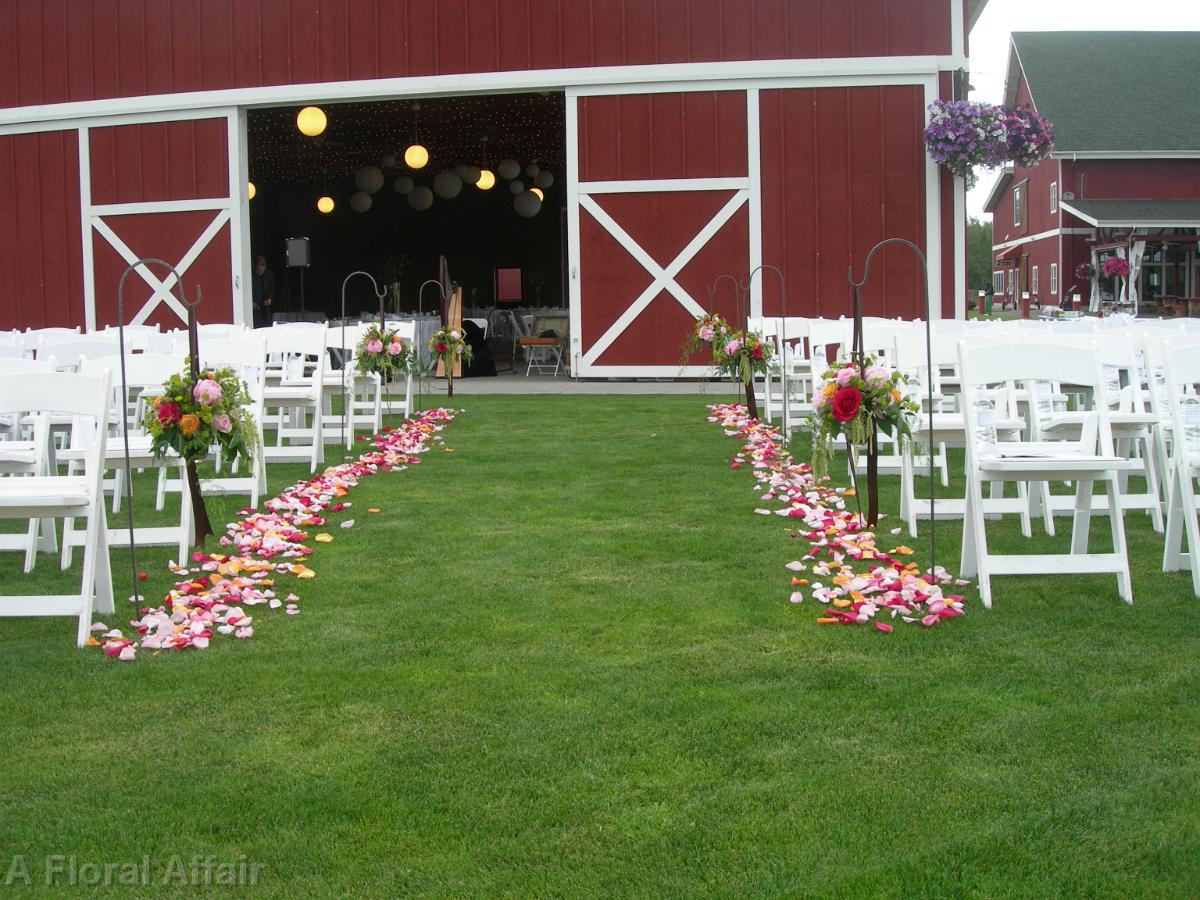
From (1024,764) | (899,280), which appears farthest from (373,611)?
(899,280)

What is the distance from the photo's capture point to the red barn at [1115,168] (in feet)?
107

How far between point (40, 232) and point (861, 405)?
45.1 feet

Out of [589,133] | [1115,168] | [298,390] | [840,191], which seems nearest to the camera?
[298,390]

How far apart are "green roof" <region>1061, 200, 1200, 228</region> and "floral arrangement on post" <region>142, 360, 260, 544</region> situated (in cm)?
2903

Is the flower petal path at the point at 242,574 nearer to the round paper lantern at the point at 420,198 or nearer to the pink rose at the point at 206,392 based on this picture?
the pink rose at the point at 206,392

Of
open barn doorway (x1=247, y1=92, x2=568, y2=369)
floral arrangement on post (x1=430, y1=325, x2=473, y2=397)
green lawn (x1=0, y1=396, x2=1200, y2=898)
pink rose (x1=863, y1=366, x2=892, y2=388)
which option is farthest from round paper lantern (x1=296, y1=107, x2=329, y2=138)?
pink rose (x1=863, y1=366, x2=892, y2=388)

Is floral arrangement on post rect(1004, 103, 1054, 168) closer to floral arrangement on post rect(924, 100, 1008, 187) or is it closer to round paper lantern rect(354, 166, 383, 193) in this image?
floral arrangement on post rect(924, 100, 1008, 187)

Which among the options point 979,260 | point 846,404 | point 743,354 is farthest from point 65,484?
point 979,260

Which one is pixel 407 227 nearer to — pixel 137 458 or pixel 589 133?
pixel 589 133

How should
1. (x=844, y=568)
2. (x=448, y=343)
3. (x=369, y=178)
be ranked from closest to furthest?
(x=844, y=568) < (x=448, y=343) < (x=369, y=178)

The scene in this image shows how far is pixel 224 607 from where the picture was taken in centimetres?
498

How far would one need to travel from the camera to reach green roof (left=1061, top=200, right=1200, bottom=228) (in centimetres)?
3133

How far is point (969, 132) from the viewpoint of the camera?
46.3 feet

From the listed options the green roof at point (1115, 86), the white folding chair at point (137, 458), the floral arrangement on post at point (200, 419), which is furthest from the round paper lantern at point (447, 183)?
the green roof at point (1115, 86)
